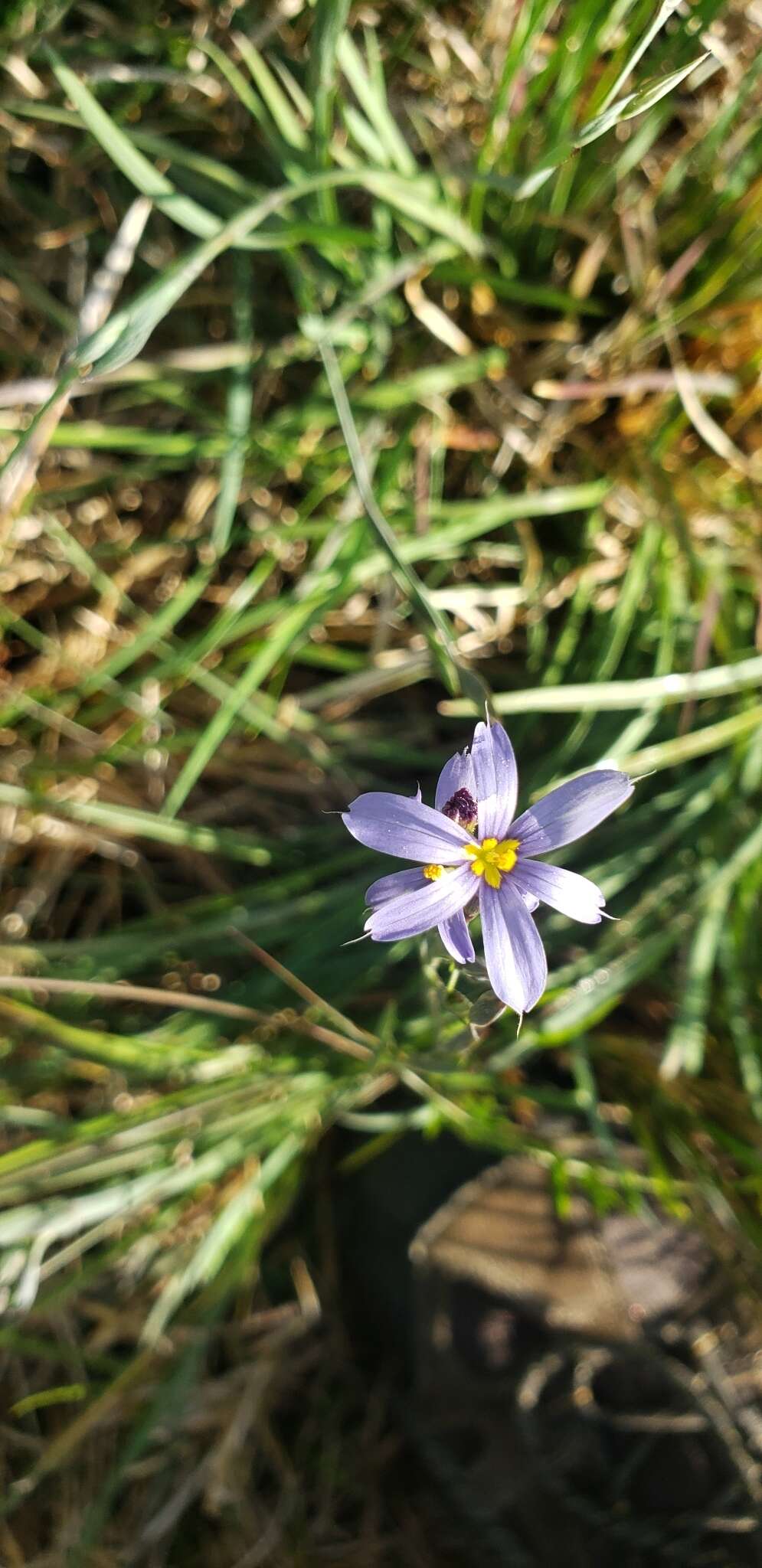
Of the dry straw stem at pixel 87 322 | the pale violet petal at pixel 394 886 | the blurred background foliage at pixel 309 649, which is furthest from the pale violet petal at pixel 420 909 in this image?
the dry straw stem at pixel 87 322

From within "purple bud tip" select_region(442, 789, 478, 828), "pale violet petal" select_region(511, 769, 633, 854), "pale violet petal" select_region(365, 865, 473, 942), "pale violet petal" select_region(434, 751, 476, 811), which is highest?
"pale violet petal" select_region(434, 751, 476, 811)

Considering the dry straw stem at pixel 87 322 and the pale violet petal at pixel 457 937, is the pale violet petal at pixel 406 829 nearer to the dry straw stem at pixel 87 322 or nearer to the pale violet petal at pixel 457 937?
the pale violet petal at pixel 457 937

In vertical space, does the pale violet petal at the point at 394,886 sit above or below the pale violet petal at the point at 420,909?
above

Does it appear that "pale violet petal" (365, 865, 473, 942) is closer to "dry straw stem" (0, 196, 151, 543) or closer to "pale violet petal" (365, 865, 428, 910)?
"pale violet petal" (365, 865, 428, 910)

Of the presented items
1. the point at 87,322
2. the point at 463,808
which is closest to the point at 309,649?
the point at 87,322

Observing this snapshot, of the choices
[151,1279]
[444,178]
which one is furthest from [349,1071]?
[444,178]

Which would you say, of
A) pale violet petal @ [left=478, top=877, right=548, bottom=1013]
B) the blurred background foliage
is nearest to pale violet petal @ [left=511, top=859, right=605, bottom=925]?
pale violet petal @ [left=478, top=877, right=548, bottom=1013]

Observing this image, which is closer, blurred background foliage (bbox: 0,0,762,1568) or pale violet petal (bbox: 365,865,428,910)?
pale violet petal (bbox: 365,865,428,910)
